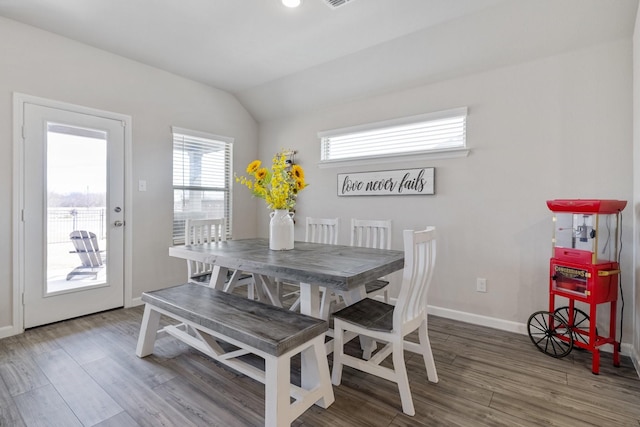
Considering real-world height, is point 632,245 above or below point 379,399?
above

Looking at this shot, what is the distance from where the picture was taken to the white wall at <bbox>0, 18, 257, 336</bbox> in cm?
265

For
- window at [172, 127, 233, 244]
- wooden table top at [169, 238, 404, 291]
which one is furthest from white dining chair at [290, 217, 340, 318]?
window at [172, 127, 233, 244]

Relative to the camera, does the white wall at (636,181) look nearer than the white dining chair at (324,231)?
Yes

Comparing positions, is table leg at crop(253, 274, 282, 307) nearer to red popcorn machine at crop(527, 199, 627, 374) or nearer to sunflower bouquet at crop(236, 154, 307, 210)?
sunflower bouquet at crop(236, 154, 307, 210)

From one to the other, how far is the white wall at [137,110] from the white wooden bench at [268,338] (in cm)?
150

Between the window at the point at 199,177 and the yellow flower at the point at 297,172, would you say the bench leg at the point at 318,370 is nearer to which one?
the yellow flower at the point at 297,172

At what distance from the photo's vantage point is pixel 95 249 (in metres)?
3.15

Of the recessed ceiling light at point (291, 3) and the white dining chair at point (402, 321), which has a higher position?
the recessed ceiling light at point (291, 3)

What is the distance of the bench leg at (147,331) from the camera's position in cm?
228

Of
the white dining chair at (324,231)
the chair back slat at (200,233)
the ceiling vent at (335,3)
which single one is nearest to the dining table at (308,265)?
the chair back slat at (200,233)

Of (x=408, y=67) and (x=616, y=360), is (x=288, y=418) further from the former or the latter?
(x=408, y=67)

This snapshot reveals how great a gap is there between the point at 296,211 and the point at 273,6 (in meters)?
2.42

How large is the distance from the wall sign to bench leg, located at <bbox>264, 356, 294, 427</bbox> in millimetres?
2281

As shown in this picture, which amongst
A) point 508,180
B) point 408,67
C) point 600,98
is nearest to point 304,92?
point 408,67
